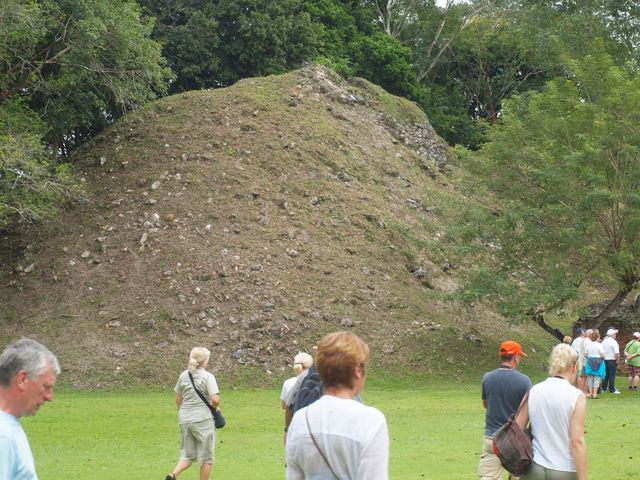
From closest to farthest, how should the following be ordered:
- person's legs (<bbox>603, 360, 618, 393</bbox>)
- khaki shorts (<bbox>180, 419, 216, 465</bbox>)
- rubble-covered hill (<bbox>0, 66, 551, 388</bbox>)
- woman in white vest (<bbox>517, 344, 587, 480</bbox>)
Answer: woman in white vest (<bbox>517, 344, 587, 480</bbox>) < khaki shorts (<bbox>180, 419, 216, 465</bbox>) < person's legs (<bbox>603, 360, 618, 393</bbox>) < rubble-covered hill (<bbox>0, 66, 551, 388</bbox>)

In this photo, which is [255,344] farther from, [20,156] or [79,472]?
[79,472]

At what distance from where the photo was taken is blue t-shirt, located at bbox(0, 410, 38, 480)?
4.27 meters

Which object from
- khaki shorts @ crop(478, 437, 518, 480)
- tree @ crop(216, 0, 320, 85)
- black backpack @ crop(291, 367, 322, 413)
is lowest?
khaki shorts @ crop(478, 437, 518, 480)

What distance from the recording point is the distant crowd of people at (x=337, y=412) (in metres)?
4.50

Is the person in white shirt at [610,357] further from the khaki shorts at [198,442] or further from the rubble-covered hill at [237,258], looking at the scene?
the khaki shorts at [198,442]

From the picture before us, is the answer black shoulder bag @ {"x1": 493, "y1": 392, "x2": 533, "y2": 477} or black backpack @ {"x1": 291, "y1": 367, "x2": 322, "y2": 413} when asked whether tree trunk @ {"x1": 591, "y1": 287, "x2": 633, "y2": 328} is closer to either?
black backpack @ {"x1": 291, "y1": 367, "x2": 322, "y2": 413}

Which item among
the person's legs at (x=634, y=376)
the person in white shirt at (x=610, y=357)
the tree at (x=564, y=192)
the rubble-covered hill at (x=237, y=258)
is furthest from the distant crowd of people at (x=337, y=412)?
the tree at (x=564, y=192)

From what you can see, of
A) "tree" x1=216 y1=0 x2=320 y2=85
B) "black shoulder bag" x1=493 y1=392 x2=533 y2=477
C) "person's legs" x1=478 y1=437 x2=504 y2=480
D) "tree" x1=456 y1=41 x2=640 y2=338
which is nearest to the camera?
"black shoulder bag" x1=493 y1=392 x2=533 y2=477

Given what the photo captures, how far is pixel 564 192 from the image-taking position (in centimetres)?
2952

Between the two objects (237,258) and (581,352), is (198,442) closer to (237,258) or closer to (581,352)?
(581,352)

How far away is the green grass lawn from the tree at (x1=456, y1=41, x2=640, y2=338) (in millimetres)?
5037

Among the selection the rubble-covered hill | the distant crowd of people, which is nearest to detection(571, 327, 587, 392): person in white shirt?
the rubble-covered hill

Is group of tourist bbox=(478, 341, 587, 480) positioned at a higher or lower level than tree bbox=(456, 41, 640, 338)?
lower

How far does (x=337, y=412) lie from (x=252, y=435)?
1440 cm
